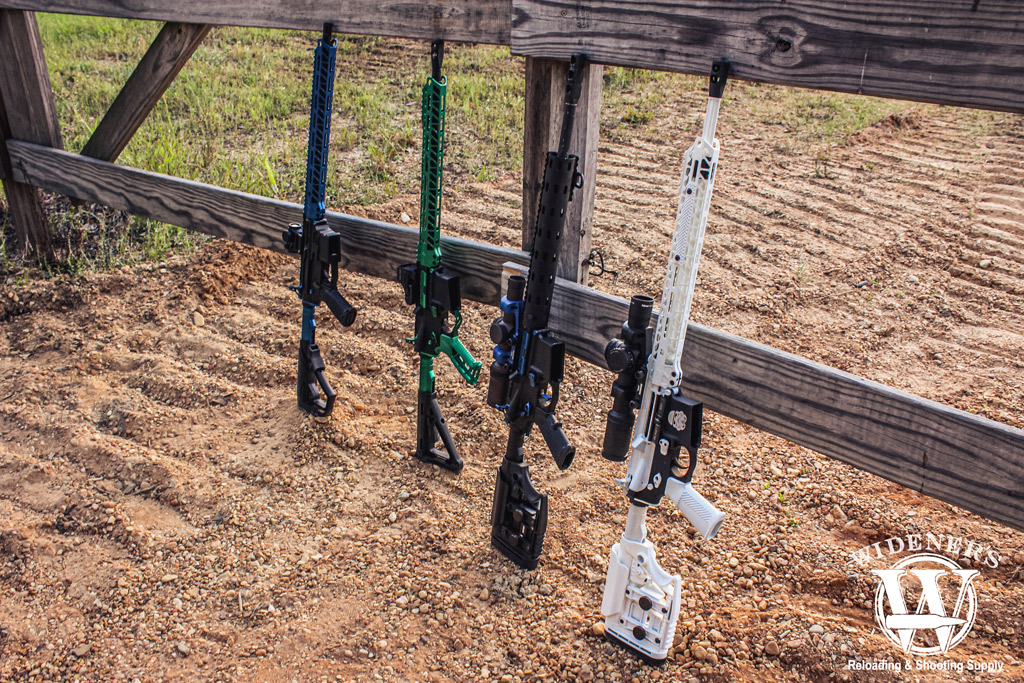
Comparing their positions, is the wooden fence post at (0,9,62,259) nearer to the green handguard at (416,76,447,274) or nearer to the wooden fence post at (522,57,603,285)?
the green handguard at (416,76,447,274)

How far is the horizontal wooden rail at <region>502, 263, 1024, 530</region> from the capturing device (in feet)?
6.64

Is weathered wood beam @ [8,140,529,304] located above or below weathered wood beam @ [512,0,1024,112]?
below

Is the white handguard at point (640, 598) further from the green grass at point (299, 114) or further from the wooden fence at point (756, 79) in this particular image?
the green grass at point (299, 114)

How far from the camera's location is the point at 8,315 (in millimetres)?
4684

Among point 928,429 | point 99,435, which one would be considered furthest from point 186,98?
point 928,429

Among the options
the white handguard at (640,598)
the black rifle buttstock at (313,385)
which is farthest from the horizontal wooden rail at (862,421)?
the black rifle buttstock at (313,385)

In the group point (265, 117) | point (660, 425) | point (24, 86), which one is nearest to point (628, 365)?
point (660, 425)

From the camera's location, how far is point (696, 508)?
2107 millimetres

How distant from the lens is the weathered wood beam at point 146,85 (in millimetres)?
3748

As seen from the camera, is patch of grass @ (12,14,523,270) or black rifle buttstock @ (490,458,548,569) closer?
black rifle buttstock @ (490,458,548,569)

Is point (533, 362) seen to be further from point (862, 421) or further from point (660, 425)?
point (862, 421)

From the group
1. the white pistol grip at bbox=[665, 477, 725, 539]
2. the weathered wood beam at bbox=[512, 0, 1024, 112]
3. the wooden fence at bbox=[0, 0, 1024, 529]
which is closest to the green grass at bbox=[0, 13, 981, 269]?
the wooden fence at bbox=[0, 0, 1024, 529]

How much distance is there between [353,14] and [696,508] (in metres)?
2.33

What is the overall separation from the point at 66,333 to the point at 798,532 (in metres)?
4.24
